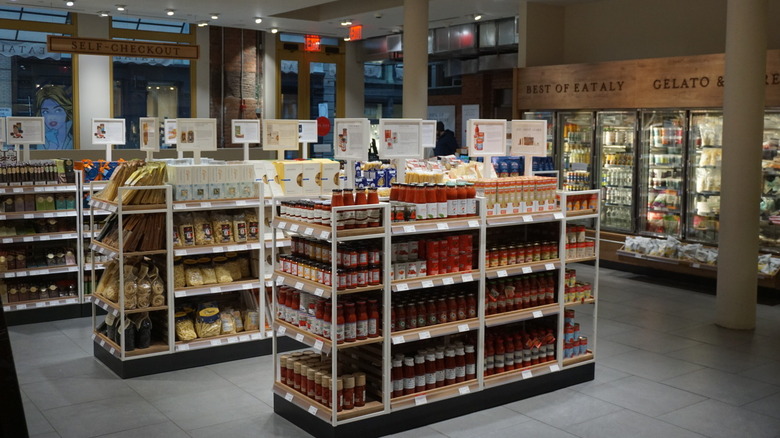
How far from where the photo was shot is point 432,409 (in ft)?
17.0

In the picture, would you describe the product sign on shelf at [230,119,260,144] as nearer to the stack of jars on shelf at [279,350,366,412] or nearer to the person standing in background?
the stack of jars on shelf at [279,350,366,412]

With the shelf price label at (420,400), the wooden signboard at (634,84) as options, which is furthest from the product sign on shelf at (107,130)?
the wooden signboard at (634,84)

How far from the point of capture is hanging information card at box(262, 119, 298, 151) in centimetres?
796

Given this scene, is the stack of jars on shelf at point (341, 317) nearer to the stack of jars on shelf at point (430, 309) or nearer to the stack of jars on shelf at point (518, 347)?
the stack of jars on shelf at point (430, 309)

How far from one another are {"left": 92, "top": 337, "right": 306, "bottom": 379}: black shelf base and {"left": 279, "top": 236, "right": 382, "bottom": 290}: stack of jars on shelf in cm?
175

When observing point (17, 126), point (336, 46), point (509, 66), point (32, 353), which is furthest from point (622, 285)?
point (336, 46)

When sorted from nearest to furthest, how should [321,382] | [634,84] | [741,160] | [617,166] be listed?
[321,382]
[741,160]
[634,84]
[617,166]

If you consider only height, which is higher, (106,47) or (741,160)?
(106,47)

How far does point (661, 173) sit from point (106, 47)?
25.9ft

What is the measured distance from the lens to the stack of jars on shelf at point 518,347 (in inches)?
219

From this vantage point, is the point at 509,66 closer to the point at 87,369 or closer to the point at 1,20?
the point at 1,20

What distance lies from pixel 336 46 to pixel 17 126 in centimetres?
1026

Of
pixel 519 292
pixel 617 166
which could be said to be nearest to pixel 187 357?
pixel 519 292

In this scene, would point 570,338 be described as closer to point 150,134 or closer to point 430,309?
point 430,309
